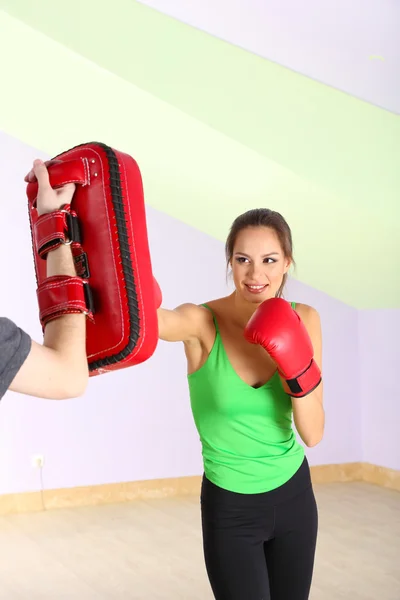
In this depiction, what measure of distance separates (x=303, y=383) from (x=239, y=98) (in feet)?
5.54

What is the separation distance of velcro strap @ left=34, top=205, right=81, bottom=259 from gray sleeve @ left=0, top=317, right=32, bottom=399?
285 millimetres

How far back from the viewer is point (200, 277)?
18.4ft

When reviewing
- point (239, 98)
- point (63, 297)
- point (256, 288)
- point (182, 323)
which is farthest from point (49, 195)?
point (239, 98)

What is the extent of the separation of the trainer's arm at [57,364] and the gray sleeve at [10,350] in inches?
0.6

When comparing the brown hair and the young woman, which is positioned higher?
the brown hair

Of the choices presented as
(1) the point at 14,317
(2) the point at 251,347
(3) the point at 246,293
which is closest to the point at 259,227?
(3) the point at 246,293

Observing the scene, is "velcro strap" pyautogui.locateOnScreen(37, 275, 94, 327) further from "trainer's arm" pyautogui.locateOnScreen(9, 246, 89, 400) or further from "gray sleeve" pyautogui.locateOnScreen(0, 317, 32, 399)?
"gray sleeve" pyautogui.locateOnScreen(0, 317, 32, 399)

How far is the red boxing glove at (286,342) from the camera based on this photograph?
1893 mm

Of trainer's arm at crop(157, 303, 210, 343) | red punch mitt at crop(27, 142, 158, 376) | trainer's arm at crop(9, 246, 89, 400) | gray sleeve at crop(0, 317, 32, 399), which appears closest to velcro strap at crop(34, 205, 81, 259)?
red punch mitt at crop(27, 142, 158, 376)

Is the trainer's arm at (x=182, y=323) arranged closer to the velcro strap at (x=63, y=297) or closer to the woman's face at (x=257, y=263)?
the woman's face at (x=257, y=263)

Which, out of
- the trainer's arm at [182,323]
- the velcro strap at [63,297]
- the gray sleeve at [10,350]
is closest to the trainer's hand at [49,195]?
the velcro strap at [63,297]

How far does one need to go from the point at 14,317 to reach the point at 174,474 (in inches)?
59.4

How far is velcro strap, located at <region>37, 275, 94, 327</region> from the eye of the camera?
1.28 meters

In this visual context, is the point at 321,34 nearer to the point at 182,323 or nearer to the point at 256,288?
the point at 256,288
